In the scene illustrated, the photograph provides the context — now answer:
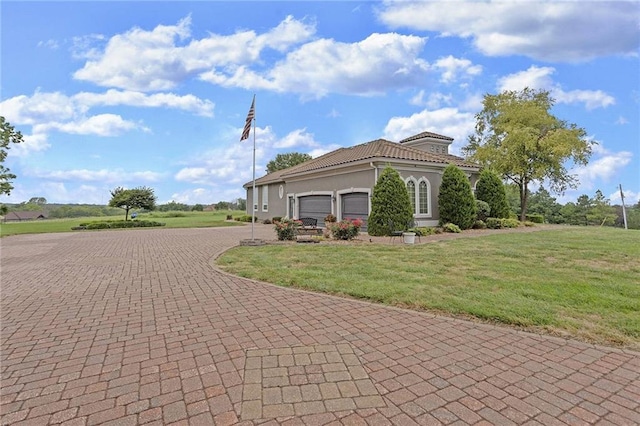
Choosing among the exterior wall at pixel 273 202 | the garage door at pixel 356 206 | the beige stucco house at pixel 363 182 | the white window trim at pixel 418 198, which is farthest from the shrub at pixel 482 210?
the exterior wall at pixel 273 202

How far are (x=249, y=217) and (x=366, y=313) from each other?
2500 centimetres

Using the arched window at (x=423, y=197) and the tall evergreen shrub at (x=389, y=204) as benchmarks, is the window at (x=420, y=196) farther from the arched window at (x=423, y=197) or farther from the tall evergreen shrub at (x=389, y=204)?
the tall evergreen shrub at (x=389, y=204)

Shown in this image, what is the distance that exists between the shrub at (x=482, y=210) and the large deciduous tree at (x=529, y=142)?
754 cm

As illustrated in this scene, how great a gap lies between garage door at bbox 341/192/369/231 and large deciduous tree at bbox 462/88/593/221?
577 inches

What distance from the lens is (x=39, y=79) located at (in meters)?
13.0

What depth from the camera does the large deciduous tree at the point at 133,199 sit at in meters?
28.6

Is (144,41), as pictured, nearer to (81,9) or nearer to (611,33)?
(81,9)

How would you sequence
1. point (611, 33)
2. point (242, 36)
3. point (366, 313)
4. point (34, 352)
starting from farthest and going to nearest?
1. point (242, 36)
2. point (611, 33)
3. point (366, 313)
4. point (34, 352)

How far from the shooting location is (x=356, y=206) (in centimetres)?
1705

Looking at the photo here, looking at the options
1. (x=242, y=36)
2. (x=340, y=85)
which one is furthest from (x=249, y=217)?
(x=242, y=36)

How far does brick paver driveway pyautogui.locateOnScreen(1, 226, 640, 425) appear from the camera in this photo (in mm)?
2385

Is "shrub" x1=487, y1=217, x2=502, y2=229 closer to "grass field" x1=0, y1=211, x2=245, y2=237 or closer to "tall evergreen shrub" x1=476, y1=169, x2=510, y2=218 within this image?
"tall evergreen shrub" x1=476, y1=169, x2=510, y2=218

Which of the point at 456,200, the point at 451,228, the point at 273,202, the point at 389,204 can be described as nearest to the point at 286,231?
the point at 389,204

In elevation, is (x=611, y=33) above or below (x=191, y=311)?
above
